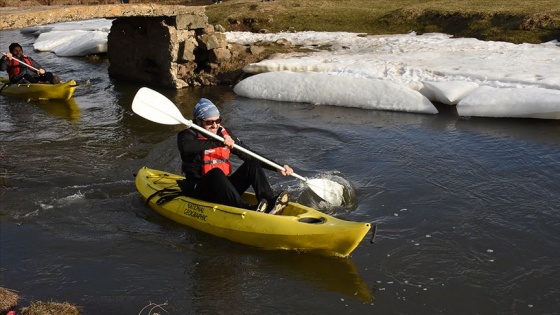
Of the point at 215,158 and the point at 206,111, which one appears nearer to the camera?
the point at 206,111

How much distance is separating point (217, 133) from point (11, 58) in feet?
29.2

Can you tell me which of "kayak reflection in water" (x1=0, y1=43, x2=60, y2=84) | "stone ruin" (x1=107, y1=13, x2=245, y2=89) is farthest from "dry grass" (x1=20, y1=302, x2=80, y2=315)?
"stone ruin" (x1=107, y1=13, x2=245, y2=89)

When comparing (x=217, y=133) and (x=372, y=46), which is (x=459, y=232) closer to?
(x=217, y=133)

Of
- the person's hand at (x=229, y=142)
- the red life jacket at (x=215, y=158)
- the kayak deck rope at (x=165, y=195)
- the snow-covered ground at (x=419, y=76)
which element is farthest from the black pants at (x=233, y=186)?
the snow-covered ground at (x=419, y=76)

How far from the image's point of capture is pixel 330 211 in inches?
294

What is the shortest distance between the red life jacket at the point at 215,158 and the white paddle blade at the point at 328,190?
1041mm

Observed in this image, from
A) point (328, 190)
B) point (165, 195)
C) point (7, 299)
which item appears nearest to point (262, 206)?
point (328, 190)

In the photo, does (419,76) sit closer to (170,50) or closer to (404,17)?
(170,50)

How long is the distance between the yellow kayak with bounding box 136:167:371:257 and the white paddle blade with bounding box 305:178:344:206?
0.78m

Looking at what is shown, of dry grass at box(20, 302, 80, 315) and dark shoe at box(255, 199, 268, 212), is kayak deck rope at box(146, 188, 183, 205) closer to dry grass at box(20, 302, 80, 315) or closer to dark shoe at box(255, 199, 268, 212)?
dark shoe at box(255, 199, 268, 212)

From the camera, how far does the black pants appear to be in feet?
21.8

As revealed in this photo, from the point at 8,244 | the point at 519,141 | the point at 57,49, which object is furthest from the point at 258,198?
the point at 57,49

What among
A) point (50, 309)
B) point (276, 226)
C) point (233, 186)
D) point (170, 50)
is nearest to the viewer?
point (50, 309)

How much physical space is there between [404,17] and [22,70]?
10.4m
